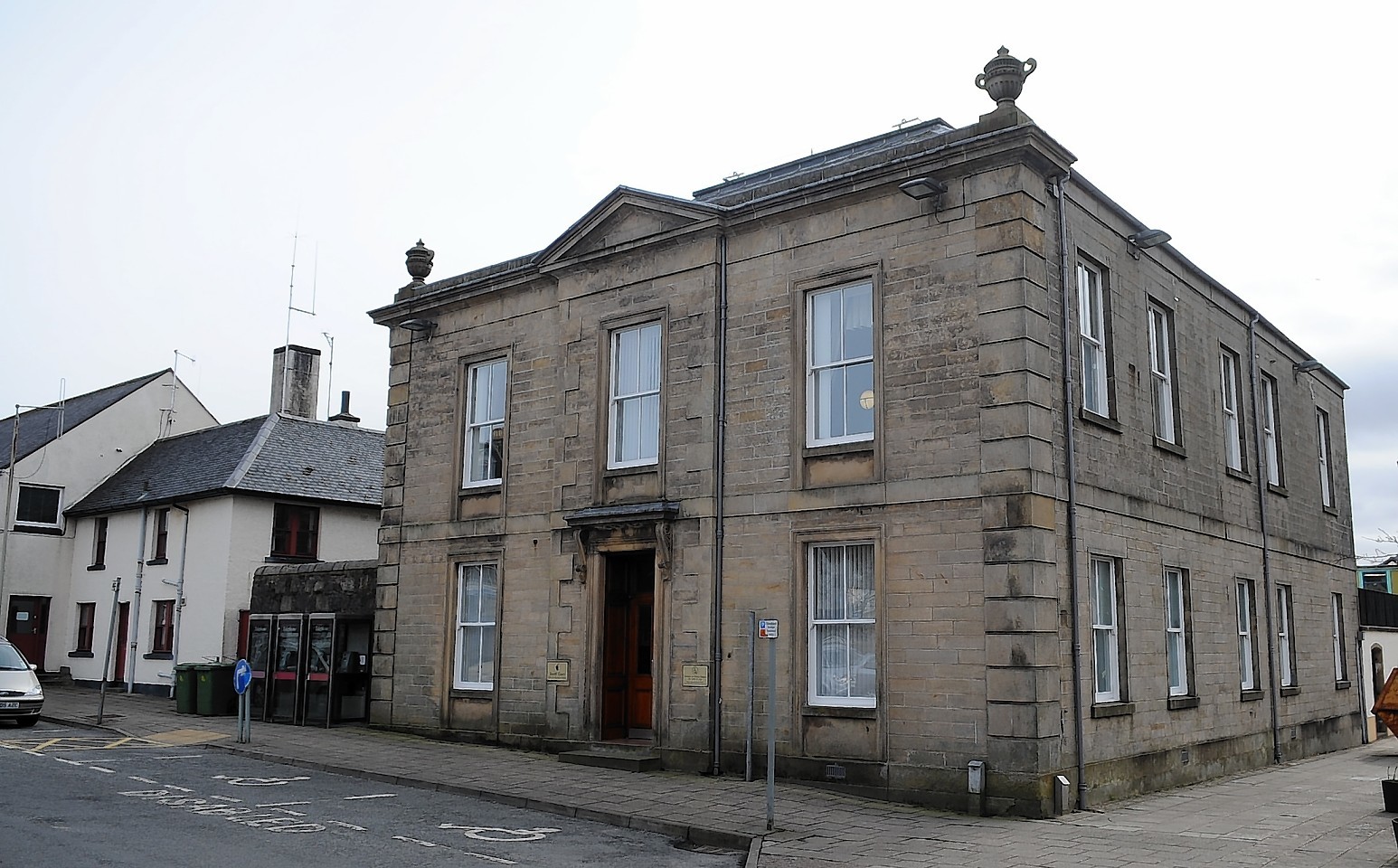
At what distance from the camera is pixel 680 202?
699 inches

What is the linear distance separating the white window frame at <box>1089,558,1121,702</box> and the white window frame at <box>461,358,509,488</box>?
9.92 metres

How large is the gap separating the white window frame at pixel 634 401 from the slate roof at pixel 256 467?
13.5 metres

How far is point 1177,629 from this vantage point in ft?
57.8

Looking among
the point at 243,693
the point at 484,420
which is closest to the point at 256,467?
the point at 484,420

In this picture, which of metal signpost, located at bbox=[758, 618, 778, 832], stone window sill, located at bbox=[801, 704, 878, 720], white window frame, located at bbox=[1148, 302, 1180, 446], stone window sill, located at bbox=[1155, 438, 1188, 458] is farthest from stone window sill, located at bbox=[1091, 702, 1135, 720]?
white window frame, located at bbox=[1148, 302, 1180, 446]

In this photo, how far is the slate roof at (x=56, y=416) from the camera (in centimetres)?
3442

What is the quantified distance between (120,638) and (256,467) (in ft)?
20.3

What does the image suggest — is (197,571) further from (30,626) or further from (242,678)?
(242,678)

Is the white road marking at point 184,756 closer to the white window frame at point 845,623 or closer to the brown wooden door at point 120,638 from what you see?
the white window frame at point 845,623

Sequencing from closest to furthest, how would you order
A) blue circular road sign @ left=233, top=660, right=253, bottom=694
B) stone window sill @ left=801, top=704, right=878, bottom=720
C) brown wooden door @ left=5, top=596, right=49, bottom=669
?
stone window sill @ left=801, top=704, right=878, bottom=720 → blue circular road sign @ left=233, top=660, right=253, bottom=694 → brown wooden door @ left=5, top=596, right=49, bottom=669

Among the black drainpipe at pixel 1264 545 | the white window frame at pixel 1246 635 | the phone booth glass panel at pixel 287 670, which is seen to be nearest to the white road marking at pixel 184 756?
the phone booth glass panel at pixel 287 670

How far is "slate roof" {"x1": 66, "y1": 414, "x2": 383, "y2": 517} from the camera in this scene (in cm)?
2928

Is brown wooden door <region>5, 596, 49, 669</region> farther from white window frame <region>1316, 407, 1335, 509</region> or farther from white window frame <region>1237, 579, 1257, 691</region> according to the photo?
white window frame <region>1316, 407, 1335, 509</region>

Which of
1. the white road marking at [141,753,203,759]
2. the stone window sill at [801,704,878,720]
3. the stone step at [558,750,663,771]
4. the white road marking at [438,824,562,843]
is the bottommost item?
the white road marking at [438,824,562,843]
